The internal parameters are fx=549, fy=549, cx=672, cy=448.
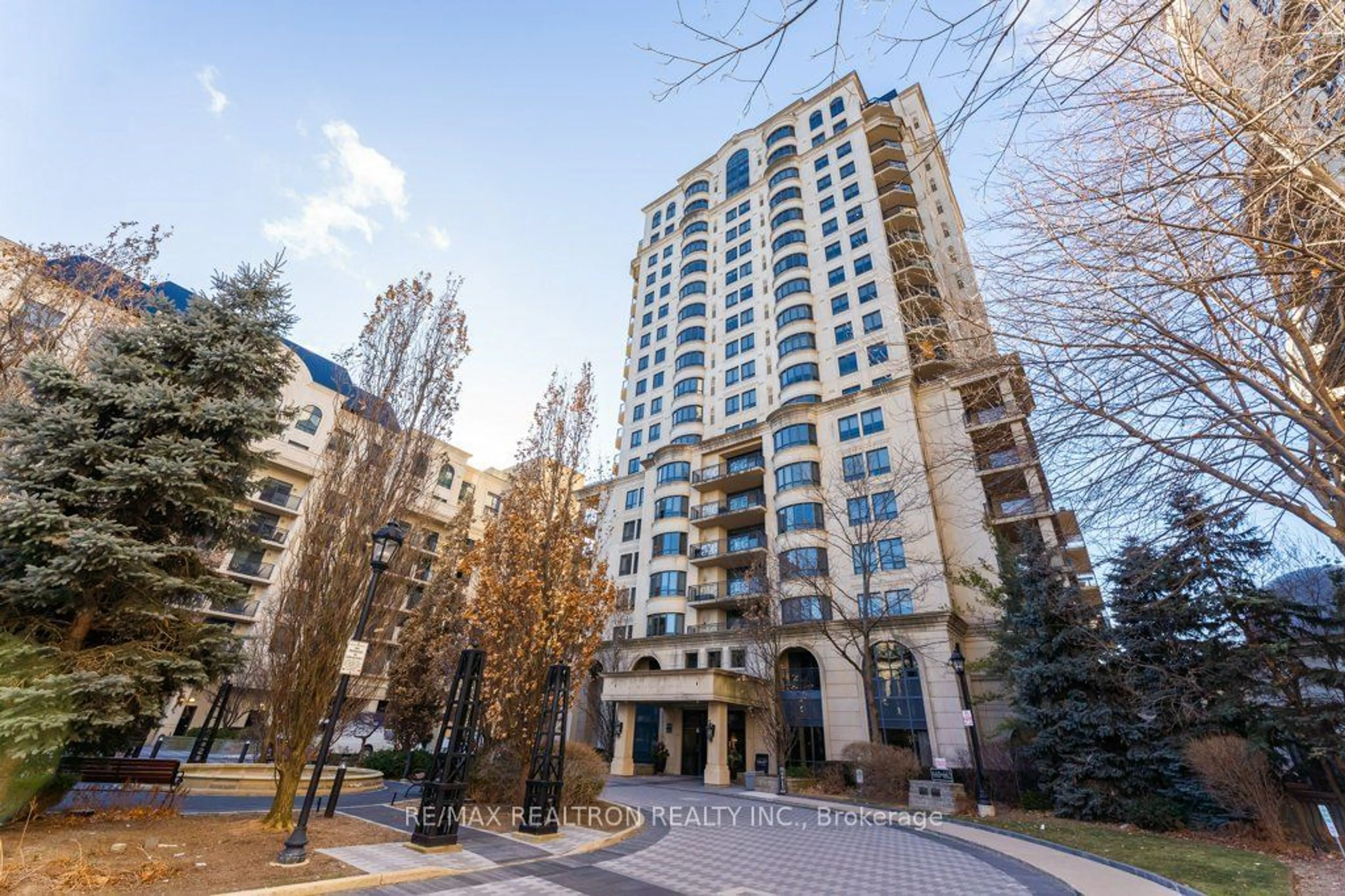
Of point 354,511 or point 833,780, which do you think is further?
point 833,780

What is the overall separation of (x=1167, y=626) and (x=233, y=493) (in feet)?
74.6

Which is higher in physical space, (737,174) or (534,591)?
(737,174)

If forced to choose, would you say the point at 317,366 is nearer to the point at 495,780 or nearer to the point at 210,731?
the point at 210,731

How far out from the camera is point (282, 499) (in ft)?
117

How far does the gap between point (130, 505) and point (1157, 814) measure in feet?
76.8

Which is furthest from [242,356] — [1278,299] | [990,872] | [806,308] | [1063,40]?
[806,308]

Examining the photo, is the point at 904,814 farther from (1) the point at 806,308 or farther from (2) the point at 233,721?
(2) the point at 233,721

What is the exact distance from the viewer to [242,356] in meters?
9.77

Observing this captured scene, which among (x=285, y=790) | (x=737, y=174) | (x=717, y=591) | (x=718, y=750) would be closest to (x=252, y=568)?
(x=717, y=591)

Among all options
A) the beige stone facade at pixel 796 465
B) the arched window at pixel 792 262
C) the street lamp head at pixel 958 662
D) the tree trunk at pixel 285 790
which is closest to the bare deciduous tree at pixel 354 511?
the tree trunk at pixel 285 790

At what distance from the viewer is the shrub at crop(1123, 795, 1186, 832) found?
14.1 meters

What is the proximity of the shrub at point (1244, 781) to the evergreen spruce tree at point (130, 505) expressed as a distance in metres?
20.3

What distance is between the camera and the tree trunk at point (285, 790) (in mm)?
8875

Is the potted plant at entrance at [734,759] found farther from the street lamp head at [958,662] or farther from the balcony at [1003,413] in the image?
the balcony at [1003,413]
